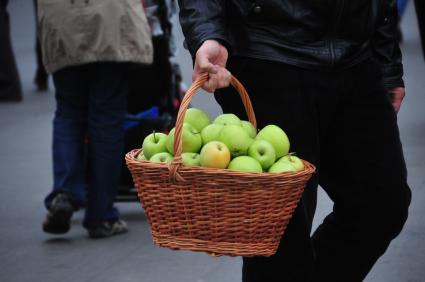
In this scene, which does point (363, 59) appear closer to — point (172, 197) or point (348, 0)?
point (348, 0)

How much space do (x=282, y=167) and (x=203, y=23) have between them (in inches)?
20.9

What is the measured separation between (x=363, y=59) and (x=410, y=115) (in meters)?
6.80

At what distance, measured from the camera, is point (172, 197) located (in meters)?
3.06

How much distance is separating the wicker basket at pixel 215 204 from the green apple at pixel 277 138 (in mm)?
92

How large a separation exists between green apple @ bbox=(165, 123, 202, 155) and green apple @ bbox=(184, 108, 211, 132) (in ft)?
0.25

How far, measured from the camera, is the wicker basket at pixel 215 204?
118 inches

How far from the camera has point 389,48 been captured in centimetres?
374

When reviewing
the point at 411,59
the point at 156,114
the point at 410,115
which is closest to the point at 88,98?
the point at 156,114

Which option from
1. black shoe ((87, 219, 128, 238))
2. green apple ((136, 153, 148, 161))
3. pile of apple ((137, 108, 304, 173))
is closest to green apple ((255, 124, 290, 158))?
pile of apple ((137, 108, 304, 173))

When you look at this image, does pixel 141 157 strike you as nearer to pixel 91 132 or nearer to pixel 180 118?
pixel 180 118

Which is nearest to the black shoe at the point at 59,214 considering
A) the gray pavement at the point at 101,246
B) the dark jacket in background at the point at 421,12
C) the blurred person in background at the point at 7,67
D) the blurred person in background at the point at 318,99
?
the gray pavement at the point at 101,246

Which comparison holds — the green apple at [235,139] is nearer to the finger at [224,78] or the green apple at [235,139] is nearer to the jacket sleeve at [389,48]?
the finger at [224,78]

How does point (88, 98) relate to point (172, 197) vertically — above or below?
below

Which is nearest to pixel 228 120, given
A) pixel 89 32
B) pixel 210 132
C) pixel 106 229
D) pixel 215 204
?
pixel 210 132
